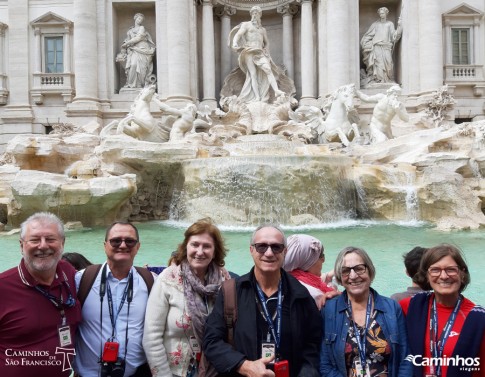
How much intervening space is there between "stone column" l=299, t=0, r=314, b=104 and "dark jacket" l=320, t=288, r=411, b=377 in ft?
47.5

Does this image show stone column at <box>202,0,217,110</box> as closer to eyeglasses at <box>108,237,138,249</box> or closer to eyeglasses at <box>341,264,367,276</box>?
eyeglasses at <box>108,237,138,249</box>

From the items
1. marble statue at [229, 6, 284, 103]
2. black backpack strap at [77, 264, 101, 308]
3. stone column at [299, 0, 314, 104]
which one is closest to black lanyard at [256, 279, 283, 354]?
black backpack strap at [77, 264, 101, 308]

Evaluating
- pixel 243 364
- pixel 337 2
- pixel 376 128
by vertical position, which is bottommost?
pixel 243 364

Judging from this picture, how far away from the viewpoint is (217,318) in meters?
2.06

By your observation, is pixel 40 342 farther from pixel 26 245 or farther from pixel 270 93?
pixel 270 93

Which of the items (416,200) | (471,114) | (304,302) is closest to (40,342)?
(304,302)

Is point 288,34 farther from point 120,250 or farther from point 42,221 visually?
point 42,221

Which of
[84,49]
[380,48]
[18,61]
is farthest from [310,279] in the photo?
[18,61]

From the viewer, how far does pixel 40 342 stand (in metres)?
1.95

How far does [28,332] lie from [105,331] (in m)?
0.34

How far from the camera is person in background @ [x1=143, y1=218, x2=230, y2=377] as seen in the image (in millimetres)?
2150

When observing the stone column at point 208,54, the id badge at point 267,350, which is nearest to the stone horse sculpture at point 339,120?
the stone column at point 208,54

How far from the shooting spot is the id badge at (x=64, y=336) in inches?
78.2

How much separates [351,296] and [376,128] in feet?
37.6
